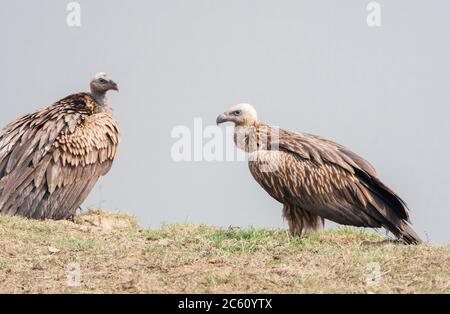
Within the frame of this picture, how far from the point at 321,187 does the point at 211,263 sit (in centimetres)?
276

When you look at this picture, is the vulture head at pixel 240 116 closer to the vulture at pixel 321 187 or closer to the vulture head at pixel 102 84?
the vulture at pixel 321 187

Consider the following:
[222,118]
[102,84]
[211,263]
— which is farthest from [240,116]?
[102,84]

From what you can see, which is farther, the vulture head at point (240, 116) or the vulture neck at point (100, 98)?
the vulture neck at point (100, 98)

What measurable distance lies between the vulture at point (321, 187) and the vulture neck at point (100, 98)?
496 cm

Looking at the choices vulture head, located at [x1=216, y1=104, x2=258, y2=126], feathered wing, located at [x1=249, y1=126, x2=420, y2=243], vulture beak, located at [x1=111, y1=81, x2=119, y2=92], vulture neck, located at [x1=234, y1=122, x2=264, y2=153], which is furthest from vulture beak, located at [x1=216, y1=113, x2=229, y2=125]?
vulture beak, located at [x1=111, y1=81, x2=119, y2=92]

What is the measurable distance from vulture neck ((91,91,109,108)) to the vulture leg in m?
5.76

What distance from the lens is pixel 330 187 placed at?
11.9 m

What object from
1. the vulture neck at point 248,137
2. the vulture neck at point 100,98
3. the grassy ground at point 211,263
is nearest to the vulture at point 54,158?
the vulture neck at point 100,98

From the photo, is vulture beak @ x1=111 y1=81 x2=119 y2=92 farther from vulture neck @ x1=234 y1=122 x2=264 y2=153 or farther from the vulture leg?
the vulture leg

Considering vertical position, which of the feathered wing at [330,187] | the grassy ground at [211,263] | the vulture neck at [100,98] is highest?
the vulture neck at [100,98]

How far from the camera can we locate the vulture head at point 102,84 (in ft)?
53.5

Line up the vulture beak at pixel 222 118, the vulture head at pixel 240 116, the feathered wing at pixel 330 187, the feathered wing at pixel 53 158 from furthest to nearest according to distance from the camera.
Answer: the feathered wing at pixel 53 158
the vulture beak at pixel 222 118
the vulture head at pixel 240 116
the feathered wing at pixel 330 187

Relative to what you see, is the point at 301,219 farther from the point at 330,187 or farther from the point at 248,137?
the point at 248,137
